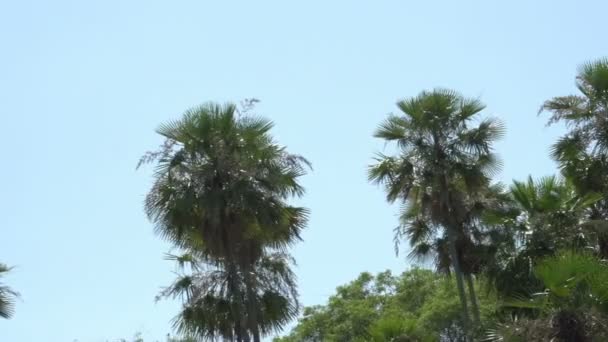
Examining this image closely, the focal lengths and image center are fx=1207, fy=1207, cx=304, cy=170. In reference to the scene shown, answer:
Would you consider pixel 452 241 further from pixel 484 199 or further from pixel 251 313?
pixel 251 313

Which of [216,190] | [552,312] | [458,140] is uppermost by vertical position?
[458,140]

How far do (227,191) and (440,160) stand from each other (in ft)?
24.6

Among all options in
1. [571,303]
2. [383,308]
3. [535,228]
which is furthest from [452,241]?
[383,308]

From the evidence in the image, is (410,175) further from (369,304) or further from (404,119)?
(369,304)

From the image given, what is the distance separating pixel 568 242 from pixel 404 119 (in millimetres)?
6435

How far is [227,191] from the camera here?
2764 cm

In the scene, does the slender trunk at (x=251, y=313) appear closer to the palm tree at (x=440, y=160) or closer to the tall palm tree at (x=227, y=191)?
the tall palm tree at (x=227, y=191)

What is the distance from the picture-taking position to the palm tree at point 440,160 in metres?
32.6

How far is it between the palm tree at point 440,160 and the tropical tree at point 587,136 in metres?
2.17

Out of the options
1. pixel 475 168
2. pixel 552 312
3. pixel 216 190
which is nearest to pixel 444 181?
pixel 475 168

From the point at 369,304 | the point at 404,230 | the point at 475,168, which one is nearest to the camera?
the point at 475,168

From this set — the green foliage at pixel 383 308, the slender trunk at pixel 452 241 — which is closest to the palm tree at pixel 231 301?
the slender trunk at pixel 452 241

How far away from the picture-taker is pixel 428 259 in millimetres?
35188

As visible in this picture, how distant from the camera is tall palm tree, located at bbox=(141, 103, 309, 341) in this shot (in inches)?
1088
